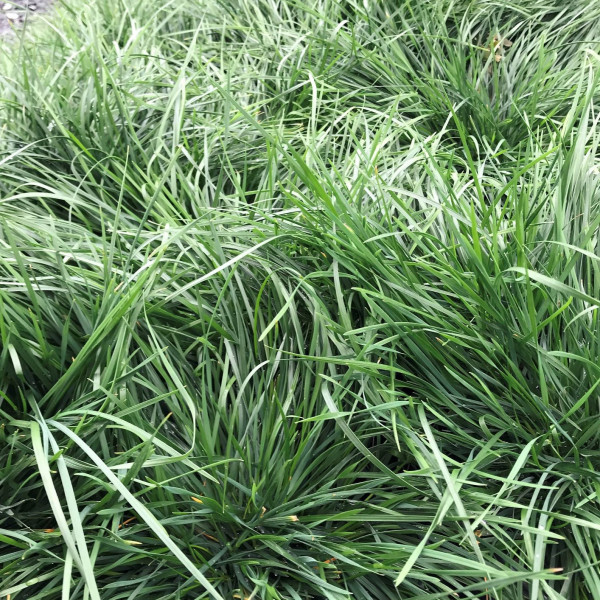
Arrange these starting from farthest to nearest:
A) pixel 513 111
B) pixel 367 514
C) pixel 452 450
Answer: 1. pixel 513 111
2. pixel 452 450
3. pixel 367 514

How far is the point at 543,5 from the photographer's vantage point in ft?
8.23

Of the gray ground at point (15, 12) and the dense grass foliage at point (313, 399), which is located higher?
the gray ground at point (15, 12)

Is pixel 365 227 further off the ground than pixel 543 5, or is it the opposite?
pixel 543 5

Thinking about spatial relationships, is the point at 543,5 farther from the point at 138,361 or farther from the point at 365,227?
the point at 138,361

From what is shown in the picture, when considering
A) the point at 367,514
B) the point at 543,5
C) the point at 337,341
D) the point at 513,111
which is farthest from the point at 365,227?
the point at 543,5

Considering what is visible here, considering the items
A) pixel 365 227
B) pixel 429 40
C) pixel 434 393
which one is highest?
pixel 429 40

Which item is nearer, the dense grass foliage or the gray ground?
the dense grass foliage

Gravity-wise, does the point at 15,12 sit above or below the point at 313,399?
above

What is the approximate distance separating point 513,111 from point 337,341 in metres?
1.25

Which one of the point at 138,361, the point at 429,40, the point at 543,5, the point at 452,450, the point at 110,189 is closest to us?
the point at 452,450

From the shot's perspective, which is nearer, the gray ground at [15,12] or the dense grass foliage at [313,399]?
the dense grass foliage at [313,399]

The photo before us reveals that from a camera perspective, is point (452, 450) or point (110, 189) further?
point (110, 189)

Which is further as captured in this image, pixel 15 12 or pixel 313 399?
pixel 15 12

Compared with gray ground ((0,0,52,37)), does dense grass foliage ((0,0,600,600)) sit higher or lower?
lower
